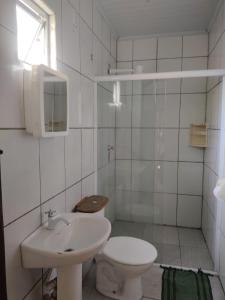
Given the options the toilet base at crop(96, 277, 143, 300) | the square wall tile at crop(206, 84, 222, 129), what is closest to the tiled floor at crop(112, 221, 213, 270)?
the toilet base at crop(96, 277, 143, 300)

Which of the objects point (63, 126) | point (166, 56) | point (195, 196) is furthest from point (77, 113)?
point (195, 196)

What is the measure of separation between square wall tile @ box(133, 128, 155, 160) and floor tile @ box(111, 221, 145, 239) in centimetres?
80

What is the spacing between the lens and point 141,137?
2762mm

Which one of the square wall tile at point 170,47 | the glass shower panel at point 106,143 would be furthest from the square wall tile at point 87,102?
the square wall tile at point 170,47

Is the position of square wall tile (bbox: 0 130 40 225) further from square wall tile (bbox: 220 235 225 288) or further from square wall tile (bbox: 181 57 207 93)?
square wall tile (bbox: 181 57 207 93)

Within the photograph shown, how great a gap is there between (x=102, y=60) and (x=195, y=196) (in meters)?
1.98

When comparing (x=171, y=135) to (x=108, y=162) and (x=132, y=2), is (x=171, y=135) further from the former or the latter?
(x=132, y=2)

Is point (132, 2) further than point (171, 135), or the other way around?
point (171, 135)

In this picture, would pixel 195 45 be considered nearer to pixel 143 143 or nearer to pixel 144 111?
pixel 144 111

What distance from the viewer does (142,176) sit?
9.35 ft

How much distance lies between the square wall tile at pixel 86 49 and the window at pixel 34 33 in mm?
456

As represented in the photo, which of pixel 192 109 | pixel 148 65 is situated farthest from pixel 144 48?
pixel 192 109

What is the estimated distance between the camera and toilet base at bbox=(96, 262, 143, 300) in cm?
182

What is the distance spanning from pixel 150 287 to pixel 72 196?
1007mm
